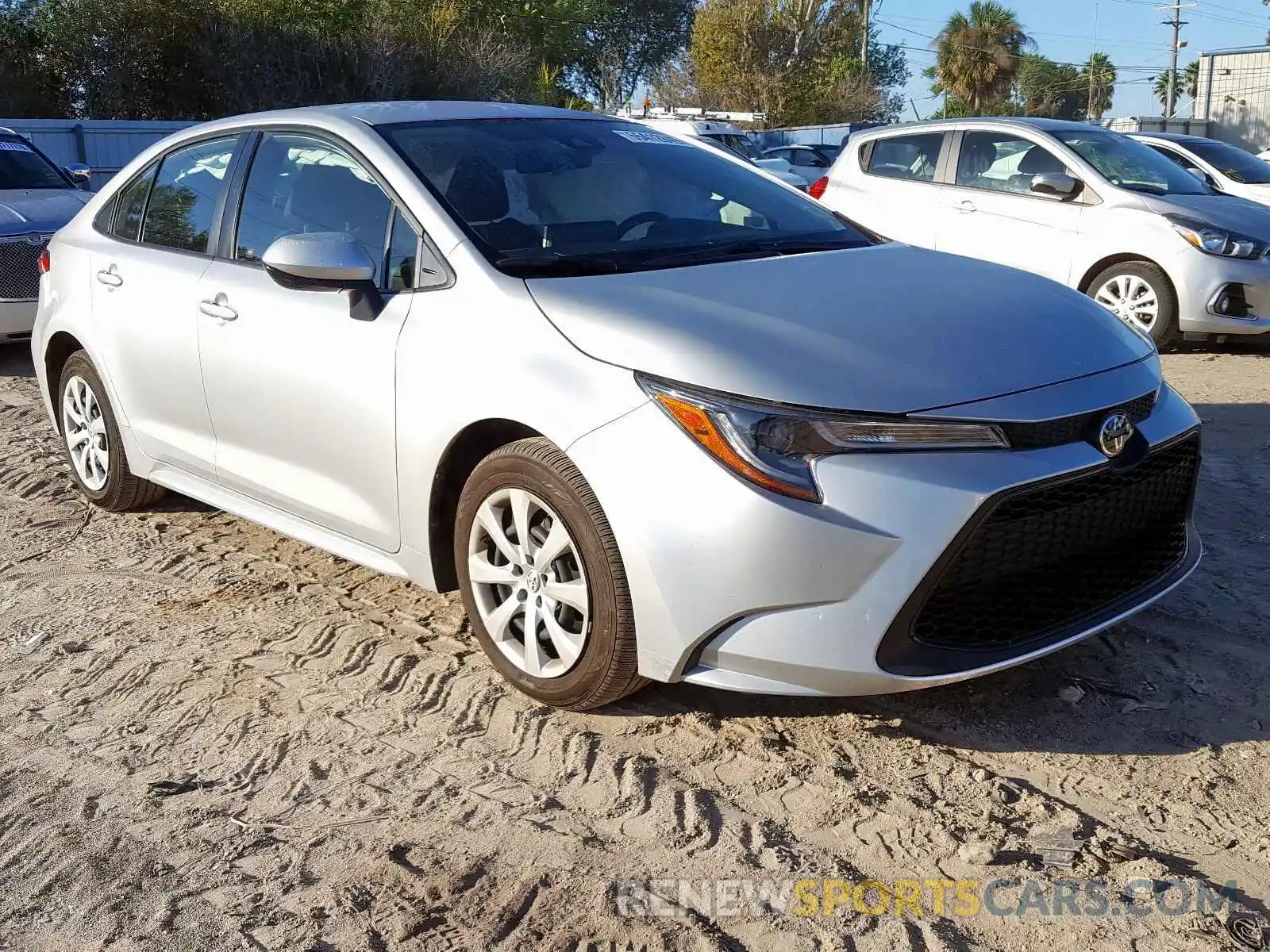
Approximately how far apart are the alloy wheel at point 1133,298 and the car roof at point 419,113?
5262mm

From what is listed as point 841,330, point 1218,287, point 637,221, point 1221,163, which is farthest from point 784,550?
point 1221,163

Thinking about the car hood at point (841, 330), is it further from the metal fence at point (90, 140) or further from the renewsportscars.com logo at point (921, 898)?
the metal fence at point (90, 140)

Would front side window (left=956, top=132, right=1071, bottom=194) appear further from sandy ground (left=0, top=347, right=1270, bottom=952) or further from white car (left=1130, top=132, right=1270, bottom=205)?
sandy ground (left=0, top=347, right=1270, bottom=952)

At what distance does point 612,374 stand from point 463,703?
1.10m

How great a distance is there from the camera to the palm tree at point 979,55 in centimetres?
5306

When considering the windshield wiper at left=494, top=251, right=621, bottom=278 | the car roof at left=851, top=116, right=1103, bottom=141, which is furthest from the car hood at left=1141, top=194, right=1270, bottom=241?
the windshield wiper at left=494, top=251, right=621, bottom=278

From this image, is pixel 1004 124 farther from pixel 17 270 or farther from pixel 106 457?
pixel 17 270

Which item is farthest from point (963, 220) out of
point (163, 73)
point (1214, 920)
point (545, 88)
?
point (545, 88)

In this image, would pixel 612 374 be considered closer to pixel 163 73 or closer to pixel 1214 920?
pixel 1214 920

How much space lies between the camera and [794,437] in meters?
2.90

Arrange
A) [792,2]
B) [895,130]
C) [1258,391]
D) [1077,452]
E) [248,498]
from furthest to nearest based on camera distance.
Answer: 1. [792,2]
2. [895,130]
3. [1258,391]
4. [248,498]
5. [1077,452]

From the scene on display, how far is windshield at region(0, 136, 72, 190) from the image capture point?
9.87 m

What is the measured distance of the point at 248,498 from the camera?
439cm

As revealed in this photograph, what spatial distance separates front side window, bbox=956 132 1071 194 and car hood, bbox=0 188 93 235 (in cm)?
641
